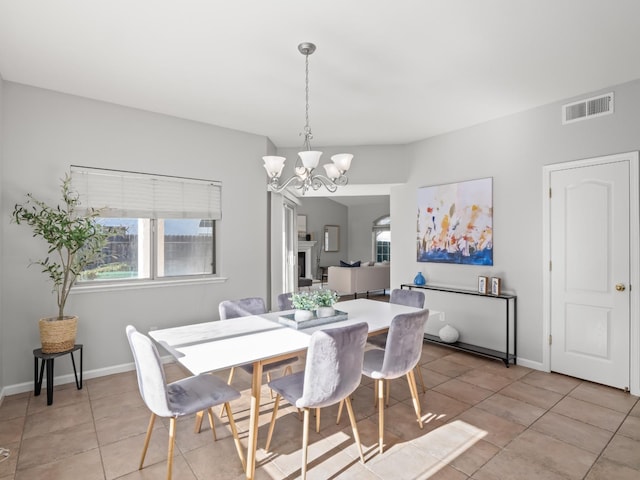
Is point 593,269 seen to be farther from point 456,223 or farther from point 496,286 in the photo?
point 456,223

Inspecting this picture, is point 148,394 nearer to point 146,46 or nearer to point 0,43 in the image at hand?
point 146,46

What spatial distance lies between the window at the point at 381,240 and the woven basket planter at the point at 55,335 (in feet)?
29.4

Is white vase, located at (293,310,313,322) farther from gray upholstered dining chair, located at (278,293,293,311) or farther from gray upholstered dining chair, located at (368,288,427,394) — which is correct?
gray upholstered dining chair, located at (368,288,427,394)

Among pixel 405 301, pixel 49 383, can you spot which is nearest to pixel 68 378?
pixel 49 383

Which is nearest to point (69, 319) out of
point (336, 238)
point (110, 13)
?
point (110, 13)

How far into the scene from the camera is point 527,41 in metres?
2.55

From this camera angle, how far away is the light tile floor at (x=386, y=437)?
2.16 m

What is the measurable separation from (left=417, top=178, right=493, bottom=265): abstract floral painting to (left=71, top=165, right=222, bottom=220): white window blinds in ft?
8.82

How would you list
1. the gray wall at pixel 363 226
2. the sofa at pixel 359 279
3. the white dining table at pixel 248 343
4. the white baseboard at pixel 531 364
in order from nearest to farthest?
the white dining table at pixel 248 343 → the white baseboard at pixel 531 364 → the sofa at pixel 359 279 → the gray wall at pixel 363 226

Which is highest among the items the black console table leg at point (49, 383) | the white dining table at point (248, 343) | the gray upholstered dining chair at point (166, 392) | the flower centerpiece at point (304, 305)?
the flower centerpiece at point (304, 305)

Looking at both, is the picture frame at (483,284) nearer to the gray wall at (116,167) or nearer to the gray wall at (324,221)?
the gray wall at (116,167)

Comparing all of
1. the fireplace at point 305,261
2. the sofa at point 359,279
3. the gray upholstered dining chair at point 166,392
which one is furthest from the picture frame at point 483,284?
the fireplace at point 305,261

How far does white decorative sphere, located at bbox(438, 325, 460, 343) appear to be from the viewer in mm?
4457

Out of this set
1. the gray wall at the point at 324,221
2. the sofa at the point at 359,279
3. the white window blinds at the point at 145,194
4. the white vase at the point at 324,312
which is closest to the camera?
the white vase at the point at 324,312
